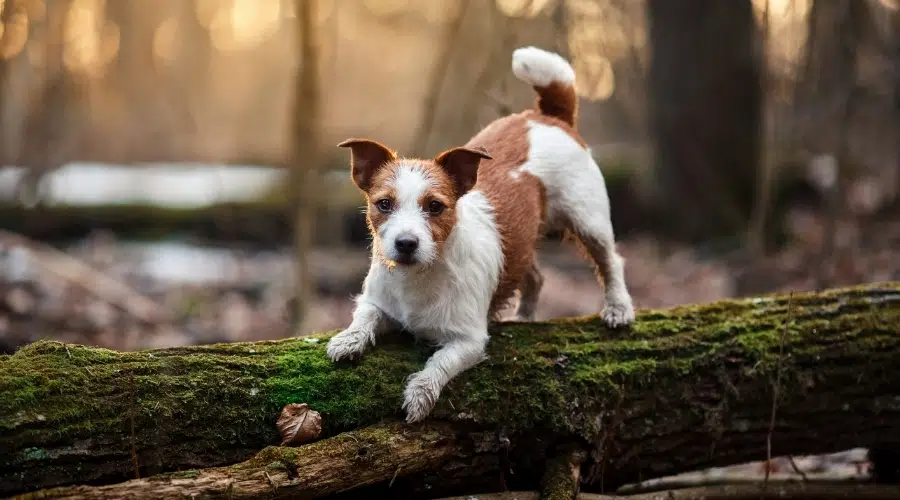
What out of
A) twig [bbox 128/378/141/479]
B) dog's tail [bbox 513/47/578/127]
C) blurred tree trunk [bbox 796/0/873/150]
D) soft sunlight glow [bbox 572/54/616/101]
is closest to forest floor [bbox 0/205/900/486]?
blurred tree trunk [bbox 796/0/873/150]

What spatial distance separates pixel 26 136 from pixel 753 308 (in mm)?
10113

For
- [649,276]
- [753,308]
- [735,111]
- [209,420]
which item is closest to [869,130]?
[735,111]

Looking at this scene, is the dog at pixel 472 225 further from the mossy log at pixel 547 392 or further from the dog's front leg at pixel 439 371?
the mossy log at pixel 547 392

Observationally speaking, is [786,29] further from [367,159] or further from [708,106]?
[367,159]

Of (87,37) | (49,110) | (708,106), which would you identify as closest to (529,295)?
(708,106)

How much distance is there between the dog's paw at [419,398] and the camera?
12.9ft

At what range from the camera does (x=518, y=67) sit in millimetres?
5086

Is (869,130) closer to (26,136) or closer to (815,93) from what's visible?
(815,93)

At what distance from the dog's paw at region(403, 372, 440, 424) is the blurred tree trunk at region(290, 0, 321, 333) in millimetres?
4138

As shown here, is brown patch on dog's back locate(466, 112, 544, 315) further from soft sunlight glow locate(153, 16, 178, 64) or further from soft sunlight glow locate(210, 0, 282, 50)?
soft sunlight glow locate(153, 16, 178, 64)

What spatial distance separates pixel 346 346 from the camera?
408cm

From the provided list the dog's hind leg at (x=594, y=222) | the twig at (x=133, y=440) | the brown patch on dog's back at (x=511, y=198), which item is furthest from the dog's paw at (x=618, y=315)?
the twig at (x=133, y=440)

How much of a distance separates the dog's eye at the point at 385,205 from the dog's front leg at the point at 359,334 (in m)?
0.67

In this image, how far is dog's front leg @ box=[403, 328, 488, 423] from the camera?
394 cm
